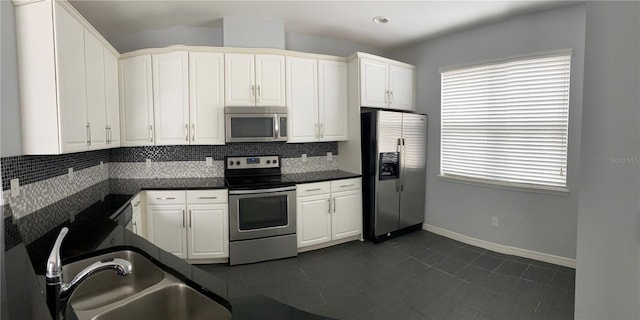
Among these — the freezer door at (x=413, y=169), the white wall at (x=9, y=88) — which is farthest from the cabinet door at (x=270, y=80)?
the white wall at (x=9, y=88)

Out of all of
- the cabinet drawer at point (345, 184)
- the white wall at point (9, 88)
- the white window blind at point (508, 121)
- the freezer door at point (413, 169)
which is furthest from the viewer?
the freezer door at point (413, 169)

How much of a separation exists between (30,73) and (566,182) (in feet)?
15.2

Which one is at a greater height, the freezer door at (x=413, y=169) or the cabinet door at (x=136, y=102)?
the cabinet door at (x=136, y=102)

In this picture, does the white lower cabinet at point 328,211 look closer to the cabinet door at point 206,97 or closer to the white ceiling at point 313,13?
the cabinet door at point 206,97

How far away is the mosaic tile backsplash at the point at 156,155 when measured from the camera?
2.10 m

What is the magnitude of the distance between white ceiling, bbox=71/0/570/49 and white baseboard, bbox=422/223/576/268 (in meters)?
2.63

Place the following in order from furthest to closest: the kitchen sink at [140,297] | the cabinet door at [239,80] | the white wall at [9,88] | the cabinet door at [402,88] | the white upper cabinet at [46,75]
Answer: the cabinet door at [402,88] < the cabinet door at [239,80] < the white upper cabinet at [46,75] < the white wall at [9,88] < the kitchen sink at [140,297]

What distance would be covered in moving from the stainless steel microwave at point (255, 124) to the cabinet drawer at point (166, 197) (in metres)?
0.79

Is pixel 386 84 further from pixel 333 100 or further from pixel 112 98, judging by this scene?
pixel 112 98

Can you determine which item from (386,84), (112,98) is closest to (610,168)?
(386,84)

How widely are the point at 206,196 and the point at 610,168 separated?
308cm

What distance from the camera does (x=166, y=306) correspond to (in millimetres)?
1092

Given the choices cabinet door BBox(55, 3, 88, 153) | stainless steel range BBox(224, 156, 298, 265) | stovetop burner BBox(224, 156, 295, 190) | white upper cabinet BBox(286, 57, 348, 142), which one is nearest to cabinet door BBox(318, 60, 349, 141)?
white upper cabinet BBox(286, 57, 348, 142)

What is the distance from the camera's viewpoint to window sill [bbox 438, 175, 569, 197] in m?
3.14
